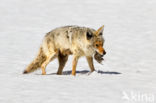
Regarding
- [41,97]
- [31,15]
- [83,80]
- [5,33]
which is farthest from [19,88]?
[31,15]

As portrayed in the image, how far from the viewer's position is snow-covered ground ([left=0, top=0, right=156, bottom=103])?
33.1 feet

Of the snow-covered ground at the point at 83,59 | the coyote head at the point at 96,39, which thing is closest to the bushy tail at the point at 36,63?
the snow-covered ground at the point at 83,59

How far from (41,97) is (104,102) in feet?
5.47

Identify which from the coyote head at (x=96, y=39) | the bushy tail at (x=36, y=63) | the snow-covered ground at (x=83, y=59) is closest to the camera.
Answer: the snow-covered ground at (x=83, y=59)

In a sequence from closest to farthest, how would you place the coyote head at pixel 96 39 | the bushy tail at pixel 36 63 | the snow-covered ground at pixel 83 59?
the snow-covered ground at pixel 83 59 → the coyote head at pixel 96 39 → the bushy tail at pixel 36 63

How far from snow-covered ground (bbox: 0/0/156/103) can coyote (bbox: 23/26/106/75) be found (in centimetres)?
68

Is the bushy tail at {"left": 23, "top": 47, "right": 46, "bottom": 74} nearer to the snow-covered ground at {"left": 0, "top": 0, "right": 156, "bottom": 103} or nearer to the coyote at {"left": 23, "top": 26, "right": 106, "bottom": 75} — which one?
the coyote at {"left": 23, "top": 26, "right": 106, "bottom": 75}

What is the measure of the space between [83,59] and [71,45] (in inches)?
211

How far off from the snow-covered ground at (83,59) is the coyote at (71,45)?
676 mm

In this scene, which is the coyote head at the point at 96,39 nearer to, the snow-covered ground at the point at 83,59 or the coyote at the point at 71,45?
the coyote at the point at 71,45

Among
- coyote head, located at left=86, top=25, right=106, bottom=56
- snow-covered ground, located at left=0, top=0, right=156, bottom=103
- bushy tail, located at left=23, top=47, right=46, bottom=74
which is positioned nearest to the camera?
snow-covered ground, located at left=0, top=0, right=156, bottom=103

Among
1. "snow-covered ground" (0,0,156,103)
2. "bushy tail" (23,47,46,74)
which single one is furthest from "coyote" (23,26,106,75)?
"snow-covered ground" (0,0,156,103)

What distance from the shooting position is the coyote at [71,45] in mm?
13391

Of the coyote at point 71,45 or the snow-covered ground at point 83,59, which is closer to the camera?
the snow-covered ground at point 83,59
